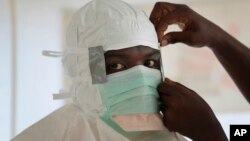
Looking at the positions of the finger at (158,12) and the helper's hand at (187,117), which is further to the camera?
the finger at (158,12)

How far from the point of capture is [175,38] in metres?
1.03

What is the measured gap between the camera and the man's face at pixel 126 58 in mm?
892

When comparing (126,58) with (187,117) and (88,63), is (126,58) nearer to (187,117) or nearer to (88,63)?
(88,63)

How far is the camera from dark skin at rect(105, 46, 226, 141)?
88cm

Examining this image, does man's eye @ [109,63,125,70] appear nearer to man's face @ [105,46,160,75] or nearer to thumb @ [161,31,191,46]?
man's face @ [105,46,160,75]

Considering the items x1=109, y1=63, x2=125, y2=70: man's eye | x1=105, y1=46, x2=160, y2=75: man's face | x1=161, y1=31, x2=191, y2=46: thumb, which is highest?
x1=161, y1=31, x2=191, y2=46: thumb

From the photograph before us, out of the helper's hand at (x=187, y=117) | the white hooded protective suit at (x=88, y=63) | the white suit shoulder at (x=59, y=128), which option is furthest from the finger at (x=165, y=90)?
the white suit shoulder at (x=59, y=128)

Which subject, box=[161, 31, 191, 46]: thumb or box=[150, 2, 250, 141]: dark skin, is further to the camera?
box=[161, 31, 191, 46]: thumb

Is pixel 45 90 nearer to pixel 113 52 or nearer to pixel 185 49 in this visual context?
pixel 185 49

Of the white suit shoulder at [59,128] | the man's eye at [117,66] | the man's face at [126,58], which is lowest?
Answer: the white suit shoulder at [59,128]

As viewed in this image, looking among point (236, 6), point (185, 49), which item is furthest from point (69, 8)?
point (236, 6)

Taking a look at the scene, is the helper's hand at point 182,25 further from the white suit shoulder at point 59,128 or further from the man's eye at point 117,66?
the white suit shoulder at point 59,128

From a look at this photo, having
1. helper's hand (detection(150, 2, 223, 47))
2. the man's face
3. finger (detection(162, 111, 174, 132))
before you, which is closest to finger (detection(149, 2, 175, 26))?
helper's hand (detection(150, 2, 223, 47))

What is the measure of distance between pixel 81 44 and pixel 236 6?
1.26 meters
